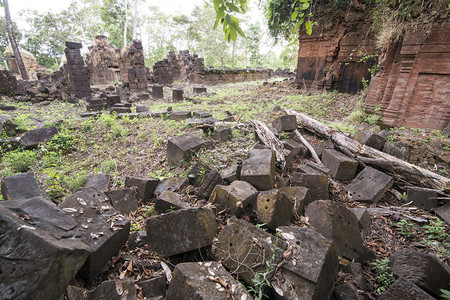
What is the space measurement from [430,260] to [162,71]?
20.2 metres

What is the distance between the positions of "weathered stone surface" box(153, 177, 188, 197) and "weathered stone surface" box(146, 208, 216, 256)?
1.33 meters

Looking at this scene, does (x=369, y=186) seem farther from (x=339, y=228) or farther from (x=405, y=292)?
(x=405, y=292)

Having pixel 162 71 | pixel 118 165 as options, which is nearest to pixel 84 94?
pixel 162 71

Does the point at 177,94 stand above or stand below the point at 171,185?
above

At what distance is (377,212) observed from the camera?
311cm

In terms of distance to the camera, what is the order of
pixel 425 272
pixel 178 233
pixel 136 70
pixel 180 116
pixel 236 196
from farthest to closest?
pixel 136 70
pixel 180 116
pixel 236 196
pixel 178 233
pixel 425 272

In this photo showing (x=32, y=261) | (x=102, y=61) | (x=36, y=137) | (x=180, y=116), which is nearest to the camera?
(x=32, y=261)

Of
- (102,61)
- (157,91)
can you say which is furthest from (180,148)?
(102,61)

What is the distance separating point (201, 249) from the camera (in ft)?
6.69

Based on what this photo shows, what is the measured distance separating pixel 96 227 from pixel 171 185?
1440 mm

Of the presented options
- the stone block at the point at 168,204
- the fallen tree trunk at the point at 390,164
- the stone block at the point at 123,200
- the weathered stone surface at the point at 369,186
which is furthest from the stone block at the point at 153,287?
the fallen tree trunk at the point at 390,164

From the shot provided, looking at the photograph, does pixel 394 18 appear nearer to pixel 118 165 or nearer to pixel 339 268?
pixel 339 268

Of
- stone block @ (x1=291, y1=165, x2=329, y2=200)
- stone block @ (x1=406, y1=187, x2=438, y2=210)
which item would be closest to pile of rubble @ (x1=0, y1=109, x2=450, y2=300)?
stone block @ (x1=406, y1=187, x2=438, y2=210)

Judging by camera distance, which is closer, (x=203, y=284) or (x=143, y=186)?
(x=203, y=284)
